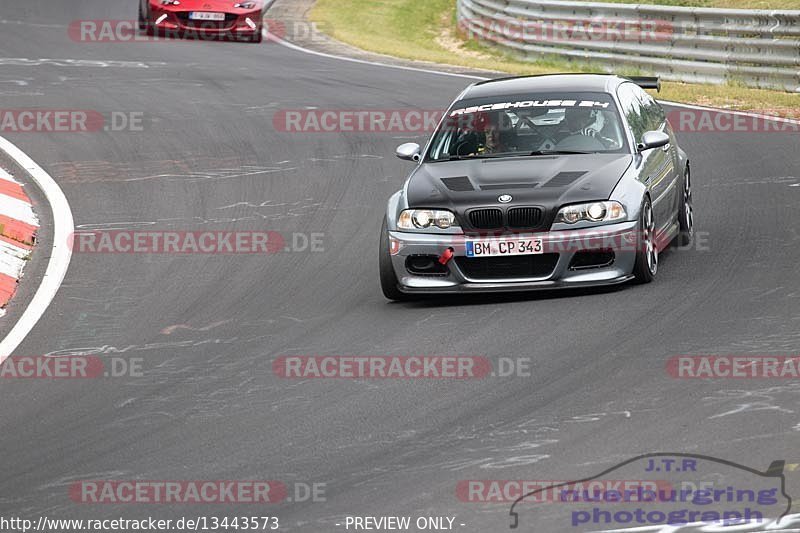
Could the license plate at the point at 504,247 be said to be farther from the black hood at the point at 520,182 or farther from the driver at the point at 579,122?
the driver at the point at 579,122

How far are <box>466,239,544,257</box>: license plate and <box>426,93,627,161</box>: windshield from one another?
1.16 m

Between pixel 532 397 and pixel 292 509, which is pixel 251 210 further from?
pixel 292 509

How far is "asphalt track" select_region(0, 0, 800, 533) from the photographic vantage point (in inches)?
264

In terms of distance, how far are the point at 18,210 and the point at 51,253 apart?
1.32 metres

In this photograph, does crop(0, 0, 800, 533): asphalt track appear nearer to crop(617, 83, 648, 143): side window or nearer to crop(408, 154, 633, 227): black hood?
crop(408, 154, 633, 227): black hood

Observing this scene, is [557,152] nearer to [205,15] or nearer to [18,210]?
[18,210]

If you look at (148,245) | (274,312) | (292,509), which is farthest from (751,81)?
(292,509)

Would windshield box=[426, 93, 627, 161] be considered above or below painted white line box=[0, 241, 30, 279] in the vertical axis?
above

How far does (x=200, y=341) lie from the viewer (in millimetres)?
9383

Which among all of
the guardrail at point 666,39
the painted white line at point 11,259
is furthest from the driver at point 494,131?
the guardrail at point 666,39

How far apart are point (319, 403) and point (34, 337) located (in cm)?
271

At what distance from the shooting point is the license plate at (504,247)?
32.3 ft

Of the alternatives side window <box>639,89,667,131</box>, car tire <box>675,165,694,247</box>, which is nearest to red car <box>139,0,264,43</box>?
side window <box>639,89,667,131</box>

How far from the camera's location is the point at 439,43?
30.6 meters
